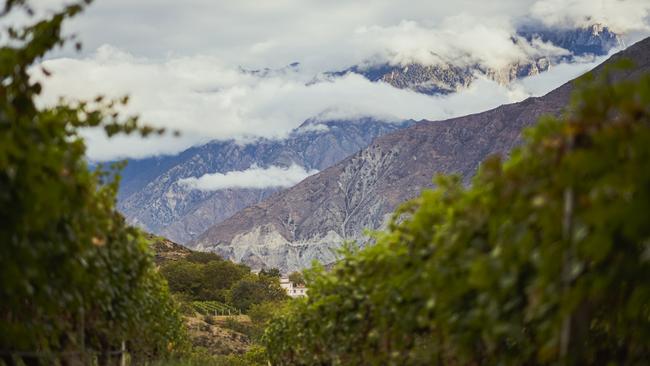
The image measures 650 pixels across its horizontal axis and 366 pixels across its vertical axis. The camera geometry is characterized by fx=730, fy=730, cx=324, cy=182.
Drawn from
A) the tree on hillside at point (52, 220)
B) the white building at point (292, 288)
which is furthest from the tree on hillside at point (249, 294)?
the tree on hillside at point (52, 220)

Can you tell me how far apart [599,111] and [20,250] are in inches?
97.8

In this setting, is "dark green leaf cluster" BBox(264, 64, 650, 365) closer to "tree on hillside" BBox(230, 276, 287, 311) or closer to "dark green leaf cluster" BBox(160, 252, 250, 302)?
"tree on hillside" BBox(230, 276, 287, 311)

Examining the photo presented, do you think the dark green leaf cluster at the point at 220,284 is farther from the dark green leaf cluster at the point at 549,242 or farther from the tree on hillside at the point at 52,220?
the dark green leaf cluster at the point at 549,242

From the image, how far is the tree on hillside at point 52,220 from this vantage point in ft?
10.3

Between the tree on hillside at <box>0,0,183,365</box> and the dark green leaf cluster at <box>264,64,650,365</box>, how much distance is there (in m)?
1.88

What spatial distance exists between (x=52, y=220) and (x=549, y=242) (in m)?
2.52

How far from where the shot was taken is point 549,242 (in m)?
2.76

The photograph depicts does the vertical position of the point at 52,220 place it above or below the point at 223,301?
above

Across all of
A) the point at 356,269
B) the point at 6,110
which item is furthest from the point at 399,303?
the point at 6,110

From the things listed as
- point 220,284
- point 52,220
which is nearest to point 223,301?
point 220,284

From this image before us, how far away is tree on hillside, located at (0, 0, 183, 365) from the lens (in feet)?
10.3

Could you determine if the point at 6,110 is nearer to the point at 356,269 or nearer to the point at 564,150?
the point at 564,150

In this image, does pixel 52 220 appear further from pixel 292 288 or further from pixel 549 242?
pixel 292 288

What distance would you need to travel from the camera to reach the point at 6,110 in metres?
3.06
